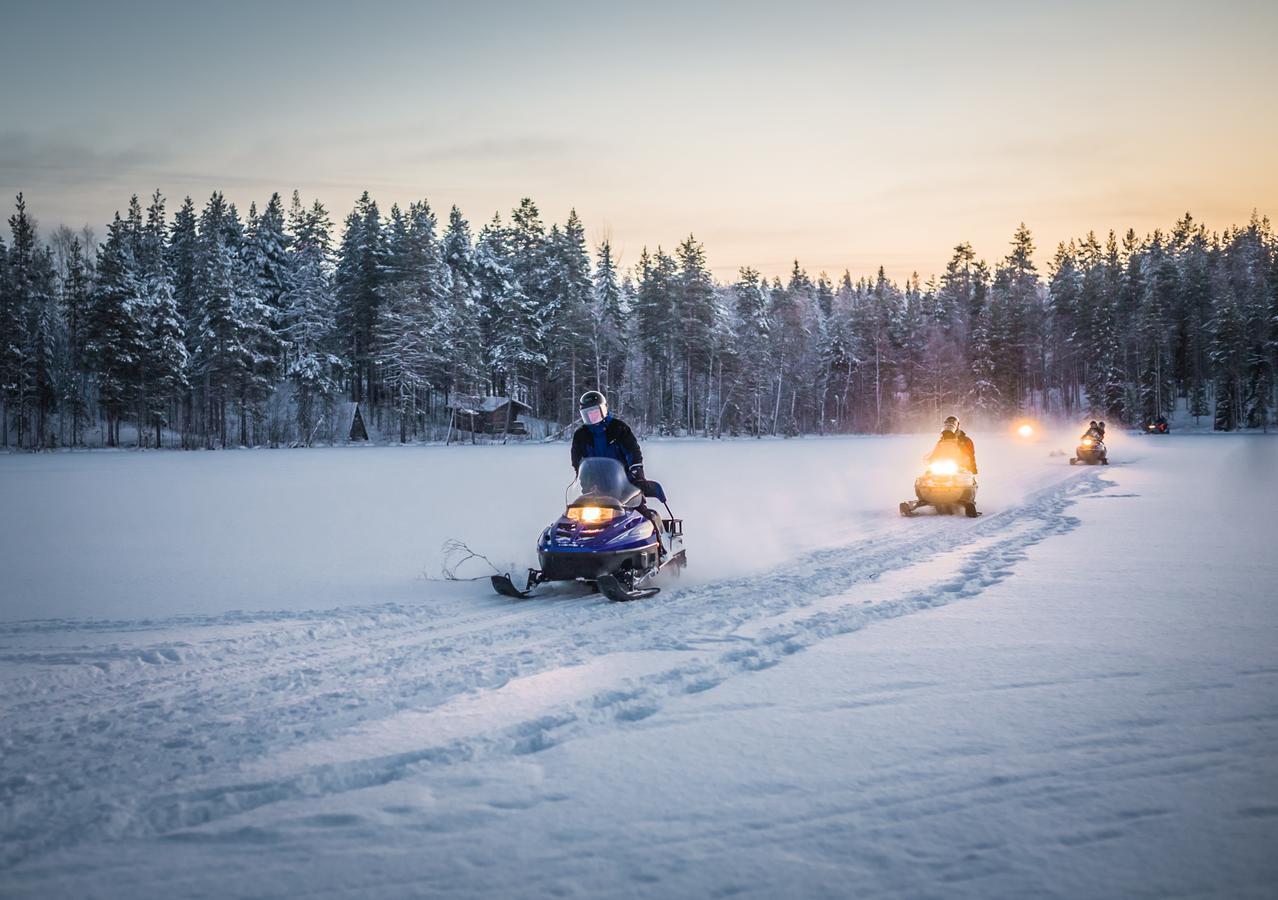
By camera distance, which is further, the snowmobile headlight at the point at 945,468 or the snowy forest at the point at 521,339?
the snowy forest at the point at 521,339

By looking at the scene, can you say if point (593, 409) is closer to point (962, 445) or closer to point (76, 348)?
point (962, 445)

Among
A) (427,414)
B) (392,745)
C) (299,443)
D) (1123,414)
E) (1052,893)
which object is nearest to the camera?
(1052,893)

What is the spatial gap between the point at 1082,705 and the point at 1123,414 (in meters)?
78.7

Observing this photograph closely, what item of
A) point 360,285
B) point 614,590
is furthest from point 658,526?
point 360,285


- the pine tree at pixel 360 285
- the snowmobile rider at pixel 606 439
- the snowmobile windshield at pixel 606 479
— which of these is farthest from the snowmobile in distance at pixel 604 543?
the pine tree at pixel 360 285

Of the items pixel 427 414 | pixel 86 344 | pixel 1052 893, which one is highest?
pixel 86 344

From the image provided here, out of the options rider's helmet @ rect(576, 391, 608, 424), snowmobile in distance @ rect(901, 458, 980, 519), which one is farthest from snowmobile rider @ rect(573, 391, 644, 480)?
snowmobile in distance @ rect(901, 458, 980, 519)

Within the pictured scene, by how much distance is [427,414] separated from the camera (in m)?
59.6

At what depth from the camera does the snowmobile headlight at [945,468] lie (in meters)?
14.4

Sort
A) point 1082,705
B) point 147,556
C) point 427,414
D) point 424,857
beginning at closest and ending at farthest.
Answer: point 424,857 → point 1082,705 → point 147,556 → point 427,414

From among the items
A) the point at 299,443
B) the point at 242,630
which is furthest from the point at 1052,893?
the point at 299,443

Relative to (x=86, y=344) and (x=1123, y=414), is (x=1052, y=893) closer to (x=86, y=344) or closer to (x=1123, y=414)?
(x=86, y=344)

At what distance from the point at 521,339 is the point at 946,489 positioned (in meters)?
47.1

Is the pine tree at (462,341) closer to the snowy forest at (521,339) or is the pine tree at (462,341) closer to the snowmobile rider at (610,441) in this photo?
the snowy forest at (521,339)
